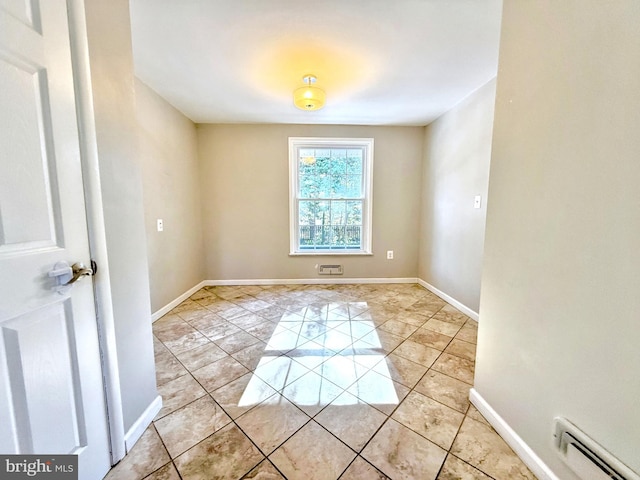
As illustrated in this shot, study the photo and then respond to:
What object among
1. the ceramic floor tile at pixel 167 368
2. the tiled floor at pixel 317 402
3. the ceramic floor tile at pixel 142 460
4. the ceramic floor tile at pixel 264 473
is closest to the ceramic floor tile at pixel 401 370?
the tiled floor at pixel 317 402

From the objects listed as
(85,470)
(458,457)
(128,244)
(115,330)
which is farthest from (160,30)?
(458,457)

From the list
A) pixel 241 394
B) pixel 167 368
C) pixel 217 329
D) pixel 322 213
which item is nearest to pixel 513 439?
pixel 241 394

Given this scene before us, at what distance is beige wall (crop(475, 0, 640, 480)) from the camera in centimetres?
73

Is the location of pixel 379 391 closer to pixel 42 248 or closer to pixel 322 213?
pixel 42 248

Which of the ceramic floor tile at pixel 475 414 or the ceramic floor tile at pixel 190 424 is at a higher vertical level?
the ceramic floor tile at pixel 475 414

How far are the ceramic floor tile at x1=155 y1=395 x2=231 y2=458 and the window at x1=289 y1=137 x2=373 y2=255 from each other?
7.86ft

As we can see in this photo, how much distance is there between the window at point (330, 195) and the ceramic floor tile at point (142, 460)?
8.57 ft

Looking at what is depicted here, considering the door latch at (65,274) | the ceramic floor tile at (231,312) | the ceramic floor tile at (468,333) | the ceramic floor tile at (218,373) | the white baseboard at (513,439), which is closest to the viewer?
the door latch at (65,274)

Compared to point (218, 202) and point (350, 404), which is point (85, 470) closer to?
point (350, 404)

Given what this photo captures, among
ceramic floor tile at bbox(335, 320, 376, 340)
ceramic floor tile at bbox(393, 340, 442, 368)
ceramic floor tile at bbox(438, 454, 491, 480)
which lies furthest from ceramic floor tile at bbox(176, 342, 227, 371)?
ceramic floor tile at bbox(438, 454, 491, 480)

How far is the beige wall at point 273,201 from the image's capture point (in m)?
3.37

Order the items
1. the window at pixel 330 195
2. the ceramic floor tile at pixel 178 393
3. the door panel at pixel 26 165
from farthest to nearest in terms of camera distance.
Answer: the window at pixel 330 195 < the ceramic floor tile at pixel 178 393 < the door panel at pixel 26 165

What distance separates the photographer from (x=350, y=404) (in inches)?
55.0

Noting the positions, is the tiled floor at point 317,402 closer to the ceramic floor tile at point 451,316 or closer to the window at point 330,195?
the ceramic floor tile at point 451,316
